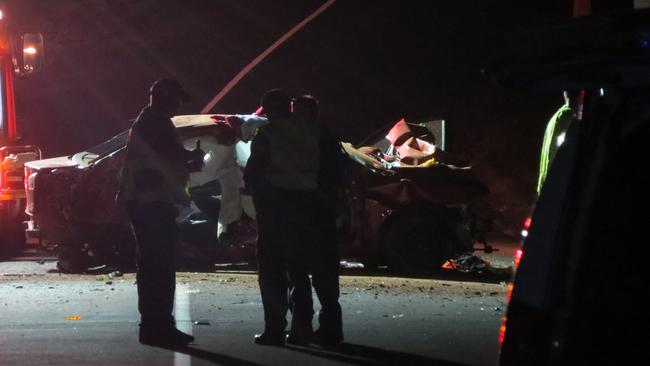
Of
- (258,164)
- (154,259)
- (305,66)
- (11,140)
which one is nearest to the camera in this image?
(258,164)

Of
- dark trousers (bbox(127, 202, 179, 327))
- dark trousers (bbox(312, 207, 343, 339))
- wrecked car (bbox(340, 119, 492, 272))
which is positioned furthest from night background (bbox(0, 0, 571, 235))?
dark trousers (bbox(127, 202, 179, 327))

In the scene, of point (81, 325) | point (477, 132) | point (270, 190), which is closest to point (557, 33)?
point (270, 190)

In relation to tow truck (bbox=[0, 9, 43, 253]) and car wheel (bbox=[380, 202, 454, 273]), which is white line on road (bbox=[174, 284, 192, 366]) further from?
tow truck (bbox=[0, 9, 43, 253])

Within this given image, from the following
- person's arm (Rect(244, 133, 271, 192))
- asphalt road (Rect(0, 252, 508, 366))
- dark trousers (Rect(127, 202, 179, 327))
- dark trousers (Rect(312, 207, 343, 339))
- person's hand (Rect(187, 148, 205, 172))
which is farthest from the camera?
person's hand (Rect(187, 148, 205, 172))

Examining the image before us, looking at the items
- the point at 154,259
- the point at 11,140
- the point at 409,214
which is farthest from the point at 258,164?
the point at 11,140

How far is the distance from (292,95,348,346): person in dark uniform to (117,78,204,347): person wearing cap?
0.89 metres

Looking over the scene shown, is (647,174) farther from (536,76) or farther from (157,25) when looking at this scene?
(157,25)

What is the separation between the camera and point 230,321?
351 inches

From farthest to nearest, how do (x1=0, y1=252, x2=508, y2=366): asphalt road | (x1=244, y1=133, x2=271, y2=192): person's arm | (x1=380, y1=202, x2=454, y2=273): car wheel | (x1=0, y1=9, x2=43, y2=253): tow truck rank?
(x1=0, y1=9, x2=43, y2=253): tow truck < (x1=380, y1=202, x2=454, y2=273): car wheel < (x1=244, y1=133, x2=271, y2=192): person's arm < (x1=0, y1=252, x2=508, y2=366): asphalt road

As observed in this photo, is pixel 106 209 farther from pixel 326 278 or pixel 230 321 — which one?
pixel 326 278

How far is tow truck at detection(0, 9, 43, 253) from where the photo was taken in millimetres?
14516

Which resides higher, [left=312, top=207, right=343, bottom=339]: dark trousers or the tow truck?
the tow truck

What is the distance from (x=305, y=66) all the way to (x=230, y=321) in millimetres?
20832

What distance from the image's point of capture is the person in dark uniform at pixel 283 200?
25.0 ft
